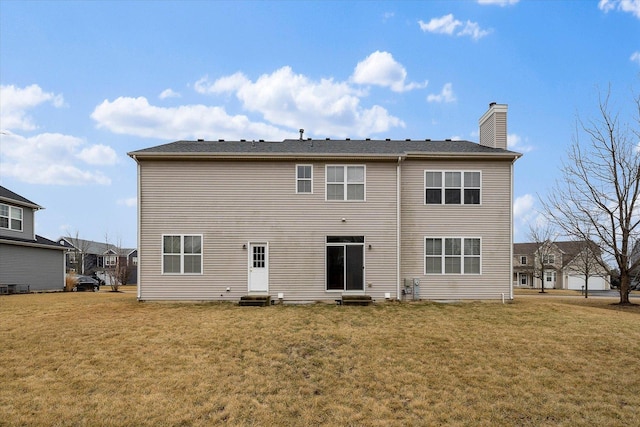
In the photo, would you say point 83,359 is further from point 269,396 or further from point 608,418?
point 608,418

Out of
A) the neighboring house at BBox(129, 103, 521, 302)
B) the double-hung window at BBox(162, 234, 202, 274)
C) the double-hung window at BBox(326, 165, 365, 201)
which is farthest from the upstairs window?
the double-hung window at BBox(162, 234, 202, 274)

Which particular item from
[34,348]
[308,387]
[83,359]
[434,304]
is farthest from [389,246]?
[34,348]

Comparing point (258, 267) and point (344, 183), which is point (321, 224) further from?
point (258, 267)

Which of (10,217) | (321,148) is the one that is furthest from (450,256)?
(10,217)

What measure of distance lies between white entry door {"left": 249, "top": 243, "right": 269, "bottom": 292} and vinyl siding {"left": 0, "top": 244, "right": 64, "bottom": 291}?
18.0 meters

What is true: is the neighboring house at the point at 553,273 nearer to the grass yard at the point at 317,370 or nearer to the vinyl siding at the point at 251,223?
the vinyl siding at the point at 251,223

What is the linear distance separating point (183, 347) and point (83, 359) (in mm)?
2064

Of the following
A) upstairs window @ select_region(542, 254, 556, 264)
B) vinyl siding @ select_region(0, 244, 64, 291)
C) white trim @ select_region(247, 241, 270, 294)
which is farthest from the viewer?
upstairs window @ select_region(542, 254, 556, 264)

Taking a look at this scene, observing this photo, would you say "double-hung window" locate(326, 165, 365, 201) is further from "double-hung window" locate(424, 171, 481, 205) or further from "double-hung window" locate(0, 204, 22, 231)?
"double-hung window" locate(0, 204, 22, 231)

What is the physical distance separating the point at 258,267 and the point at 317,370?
7380 millimetres

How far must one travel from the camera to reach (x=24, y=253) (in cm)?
2398

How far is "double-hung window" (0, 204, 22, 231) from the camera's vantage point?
76.3ft

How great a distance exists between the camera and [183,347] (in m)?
8.85

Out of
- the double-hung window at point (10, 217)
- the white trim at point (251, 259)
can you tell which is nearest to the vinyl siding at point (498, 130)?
the white trim at point (251, 259)
